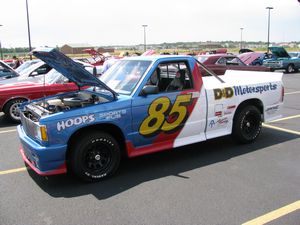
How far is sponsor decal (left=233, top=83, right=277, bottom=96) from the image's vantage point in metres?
6.41

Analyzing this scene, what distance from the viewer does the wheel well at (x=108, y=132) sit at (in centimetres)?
486

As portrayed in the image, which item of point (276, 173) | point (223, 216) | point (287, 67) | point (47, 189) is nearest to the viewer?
point (223, 216)

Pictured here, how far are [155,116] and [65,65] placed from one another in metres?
1.55

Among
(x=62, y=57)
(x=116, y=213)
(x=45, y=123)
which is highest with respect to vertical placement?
(x=62, y=57)

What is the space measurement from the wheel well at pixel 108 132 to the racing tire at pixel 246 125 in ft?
7.68

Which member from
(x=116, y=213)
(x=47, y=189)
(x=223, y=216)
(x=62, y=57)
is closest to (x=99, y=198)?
(x=116, y=213)

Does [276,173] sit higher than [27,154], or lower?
lower

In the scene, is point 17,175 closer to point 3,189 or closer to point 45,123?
point 3,189

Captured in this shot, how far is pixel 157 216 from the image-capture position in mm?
3953

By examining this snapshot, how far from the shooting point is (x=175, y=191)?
4617 mm

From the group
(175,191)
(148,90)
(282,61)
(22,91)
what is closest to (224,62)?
(282,61)

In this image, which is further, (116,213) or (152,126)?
(152,126)

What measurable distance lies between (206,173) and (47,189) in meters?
2.33

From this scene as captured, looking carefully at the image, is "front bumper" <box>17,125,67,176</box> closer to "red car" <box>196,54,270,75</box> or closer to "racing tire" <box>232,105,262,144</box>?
"racing tire" <box>232,105,262,144</box>
